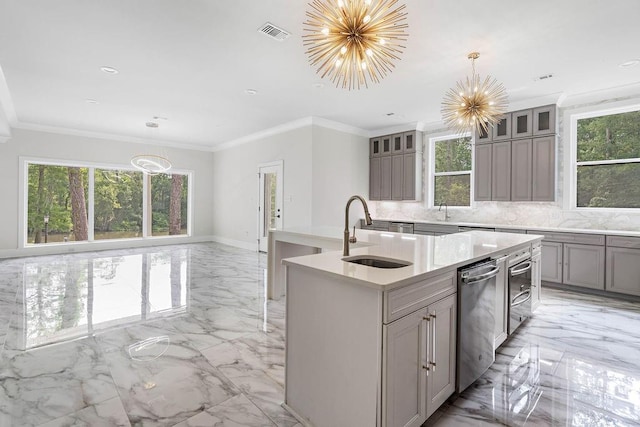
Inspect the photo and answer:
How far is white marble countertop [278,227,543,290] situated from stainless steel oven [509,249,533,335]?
0.44ft

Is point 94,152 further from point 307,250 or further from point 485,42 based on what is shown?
point 485,42

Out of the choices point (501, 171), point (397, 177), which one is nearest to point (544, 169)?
point (501, 171)

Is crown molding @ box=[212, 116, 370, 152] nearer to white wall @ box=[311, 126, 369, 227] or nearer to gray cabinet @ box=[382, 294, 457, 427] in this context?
white wall @ box=[311, 126, 369, 227]

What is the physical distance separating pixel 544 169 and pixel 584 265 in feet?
4.95

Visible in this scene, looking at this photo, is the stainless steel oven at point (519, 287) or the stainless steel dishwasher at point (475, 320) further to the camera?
the stainless steel oven at point (519, 287)

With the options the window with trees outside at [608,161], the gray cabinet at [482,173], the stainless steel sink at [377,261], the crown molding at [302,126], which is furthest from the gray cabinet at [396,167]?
the stainless steel sink at [377,261]

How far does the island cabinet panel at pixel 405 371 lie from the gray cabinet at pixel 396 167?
5.39 meters

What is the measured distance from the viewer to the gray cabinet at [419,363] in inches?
59.3

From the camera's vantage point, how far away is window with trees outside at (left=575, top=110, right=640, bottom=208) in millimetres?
4676

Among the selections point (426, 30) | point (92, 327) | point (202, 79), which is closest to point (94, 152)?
point (202, 79)

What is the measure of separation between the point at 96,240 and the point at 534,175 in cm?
934

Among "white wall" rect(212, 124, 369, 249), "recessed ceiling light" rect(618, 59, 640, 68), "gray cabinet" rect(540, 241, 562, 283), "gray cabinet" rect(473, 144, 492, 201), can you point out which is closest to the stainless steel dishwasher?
"gray cabinet" rect(540, 241, 562, 283)

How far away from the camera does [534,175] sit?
514 centimetres

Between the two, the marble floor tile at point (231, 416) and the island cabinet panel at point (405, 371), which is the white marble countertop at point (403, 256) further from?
the marble floor tile at point (231, 416)
